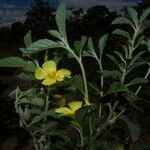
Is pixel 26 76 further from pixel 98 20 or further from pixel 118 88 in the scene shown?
pixel 98 20

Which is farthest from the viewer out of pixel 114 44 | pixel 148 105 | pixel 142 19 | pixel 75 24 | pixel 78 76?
pixel 75 24

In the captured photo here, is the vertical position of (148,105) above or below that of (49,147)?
below

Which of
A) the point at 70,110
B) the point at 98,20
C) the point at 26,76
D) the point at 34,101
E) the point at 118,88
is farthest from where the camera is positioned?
the point at 98,20

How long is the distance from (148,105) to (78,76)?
5645 mm

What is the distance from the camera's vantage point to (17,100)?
160 centimetres

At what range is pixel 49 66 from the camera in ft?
4.82

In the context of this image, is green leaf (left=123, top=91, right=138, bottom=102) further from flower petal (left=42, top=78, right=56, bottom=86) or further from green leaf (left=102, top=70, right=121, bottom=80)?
flower petal (left=42, top=78, right=56, bottom=86)

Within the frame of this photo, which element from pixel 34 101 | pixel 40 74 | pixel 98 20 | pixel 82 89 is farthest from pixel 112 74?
pixel 98 20

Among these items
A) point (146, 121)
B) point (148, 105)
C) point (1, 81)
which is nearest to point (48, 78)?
point (146, 121)

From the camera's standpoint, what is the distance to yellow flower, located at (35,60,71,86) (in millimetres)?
1417

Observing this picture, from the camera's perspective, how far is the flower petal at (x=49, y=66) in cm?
146

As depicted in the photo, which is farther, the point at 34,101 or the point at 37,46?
the point at 34,101

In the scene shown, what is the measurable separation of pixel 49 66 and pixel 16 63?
0.40 feet

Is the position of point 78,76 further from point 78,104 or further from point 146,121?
point 146,121
